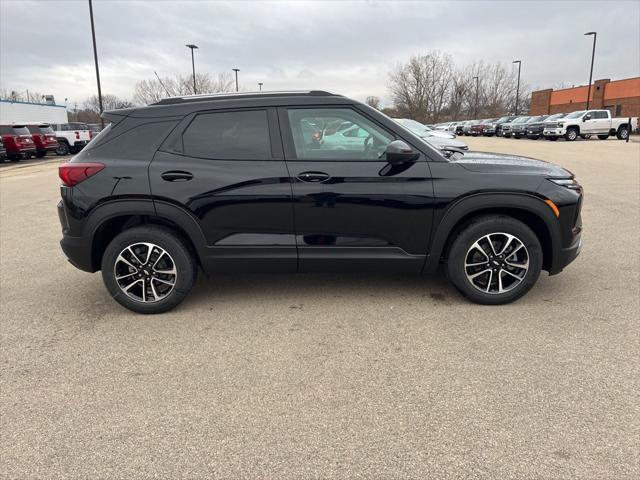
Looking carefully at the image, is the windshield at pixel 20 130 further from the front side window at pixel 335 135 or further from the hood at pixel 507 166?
the hood at pixel 507 166

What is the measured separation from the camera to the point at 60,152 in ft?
89.1

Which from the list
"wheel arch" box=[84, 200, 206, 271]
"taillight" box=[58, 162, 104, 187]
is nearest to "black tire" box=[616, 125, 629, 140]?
"wheel arch" box=[84, 200, 206, 271]

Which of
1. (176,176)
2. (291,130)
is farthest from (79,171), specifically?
(291,130)

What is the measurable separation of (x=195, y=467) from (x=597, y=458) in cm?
192

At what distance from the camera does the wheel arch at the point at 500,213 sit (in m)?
3.73

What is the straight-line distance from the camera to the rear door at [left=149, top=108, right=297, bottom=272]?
12.2ft

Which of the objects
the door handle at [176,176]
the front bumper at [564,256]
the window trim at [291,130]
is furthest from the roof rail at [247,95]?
the front bumper at [564,256]

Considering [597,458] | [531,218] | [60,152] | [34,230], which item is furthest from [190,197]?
[60,152]

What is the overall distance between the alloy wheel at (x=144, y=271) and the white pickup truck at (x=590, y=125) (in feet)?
105

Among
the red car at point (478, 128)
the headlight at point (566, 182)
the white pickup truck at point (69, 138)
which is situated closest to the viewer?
the headlight at point (566, 182)

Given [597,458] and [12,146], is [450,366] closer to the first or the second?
[597,458]

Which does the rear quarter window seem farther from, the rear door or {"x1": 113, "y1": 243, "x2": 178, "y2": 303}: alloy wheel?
{"x1": 113, "y1": 243, "x2": 178, "y2": 303}: alloy wheel

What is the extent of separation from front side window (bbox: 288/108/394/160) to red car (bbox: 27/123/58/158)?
2393 centimetres

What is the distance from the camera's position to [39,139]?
76.3 feet
